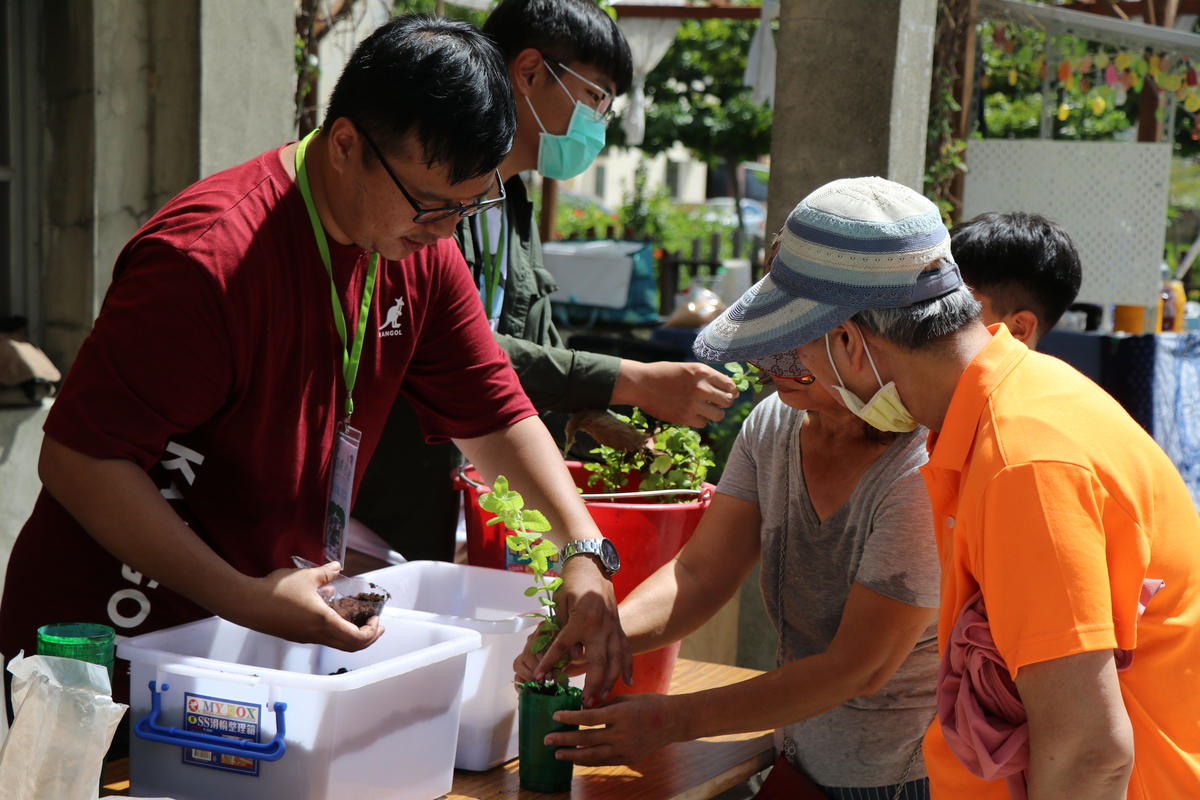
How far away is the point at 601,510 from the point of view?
6.41 feet

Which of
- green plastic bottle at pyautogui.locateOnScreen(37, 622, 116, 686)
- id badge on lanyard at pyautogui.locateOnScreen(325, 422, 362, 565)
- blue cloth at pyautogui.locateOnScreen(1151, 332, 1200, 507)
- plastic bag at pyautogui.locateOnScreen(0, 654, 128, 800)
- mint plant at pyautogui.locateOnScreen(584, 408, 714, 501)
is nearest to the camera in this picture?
plastic bag at pyautogui.locateOnScreen(0, 654, 128, 800)

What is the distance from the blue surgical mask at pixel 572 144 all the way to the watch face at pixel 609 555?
1.07 metres

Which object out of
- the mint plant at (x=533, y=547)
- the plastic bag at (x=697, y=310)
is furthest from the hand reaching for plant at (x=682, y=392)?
the plastic bag at (x=697, y=310)

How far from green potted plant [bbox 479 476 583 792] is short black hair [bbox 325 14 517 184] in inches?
18.6

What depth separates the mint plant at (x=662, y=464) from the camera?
7.04ft

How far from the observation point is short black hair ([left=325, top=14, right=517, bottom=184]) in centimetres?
153

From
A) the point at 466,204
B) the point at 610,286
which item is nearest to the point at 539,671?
the point at 466,204

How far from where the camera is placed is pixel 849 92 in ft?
10.2

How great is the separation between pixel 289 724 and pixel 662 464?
3.08 feet

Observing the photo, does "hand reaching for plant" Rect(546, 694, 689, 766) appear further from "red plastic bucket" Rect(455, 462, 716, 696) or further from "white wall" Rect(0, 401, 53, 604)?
"white wall" Rect(0, 401, 53, 604)

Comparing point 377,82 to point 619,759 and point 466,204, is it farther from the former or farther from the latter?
point 619,759

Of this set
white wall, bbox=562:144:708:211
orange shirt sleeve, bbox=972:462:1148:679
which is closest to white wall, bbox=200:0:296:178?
orange shirt sleeve, bbox=972:462:1148:679

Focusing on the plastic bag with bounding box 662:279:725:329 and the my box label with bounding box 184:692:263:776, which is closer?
the my box label with bounding box 184:692:263:776

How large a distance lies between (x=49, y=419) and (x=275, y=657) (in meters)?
0.48
